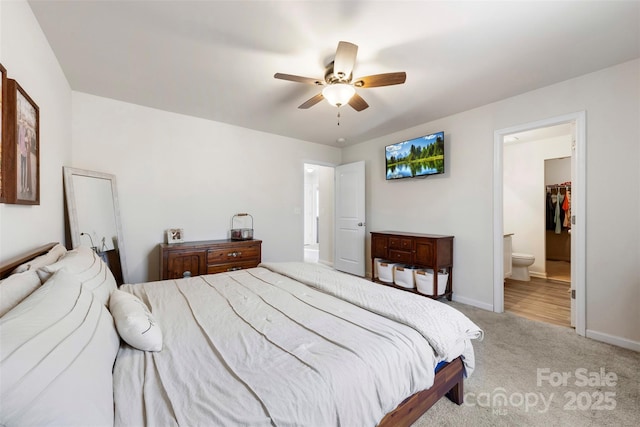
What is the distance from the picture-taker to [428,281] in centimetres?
331

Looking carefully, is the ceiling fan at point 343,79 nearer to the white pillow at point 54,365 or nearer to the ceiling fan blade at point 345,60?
the ceiling fan blade at point 345,60

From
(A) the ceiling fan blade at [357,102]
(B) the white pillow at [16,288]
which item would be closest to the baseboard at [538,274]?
(A) the ceiling fan blade at [357,102]

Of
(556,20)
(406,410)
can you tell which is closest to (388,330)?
(406,410)

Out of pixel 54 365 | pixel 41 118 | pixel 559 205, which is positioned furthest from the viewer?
pixel 559 205

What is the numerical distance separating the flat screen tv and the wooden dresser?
2.37 metres

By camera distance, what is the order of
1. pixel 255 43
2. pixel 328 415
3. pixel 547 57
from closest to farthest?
pixel 328 415 → pixel 255 43 → pixel 547 57

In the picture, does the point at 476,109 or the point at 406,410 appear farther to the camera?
the point at 476,109

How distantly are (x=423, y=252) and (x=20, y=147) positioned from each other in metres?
3.70

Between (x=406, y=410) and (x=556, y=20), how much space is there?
2.60 meters

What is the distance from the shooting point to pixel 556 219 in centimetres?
507

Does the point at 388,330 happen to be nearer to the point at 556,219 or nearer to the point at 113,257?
the point at 113,257

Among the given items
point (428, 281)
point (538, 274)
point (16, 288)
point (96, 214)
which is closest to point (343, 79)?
point (16, 288)

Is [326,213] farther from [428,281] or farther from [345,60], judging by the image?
[345,60]

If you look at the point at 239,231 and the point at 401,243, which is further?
the point at 239,231
